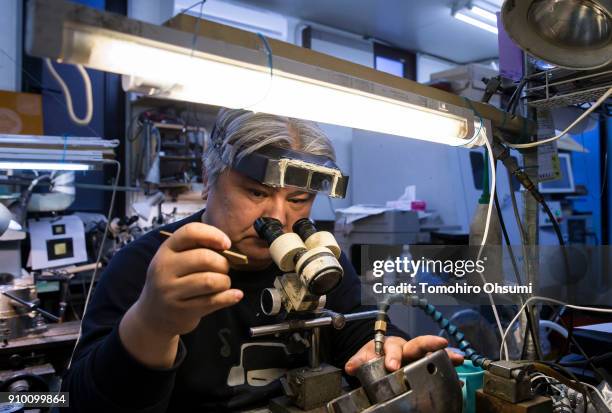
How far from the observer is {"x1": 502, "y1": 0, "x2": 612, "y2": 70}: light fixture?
30.2 inches

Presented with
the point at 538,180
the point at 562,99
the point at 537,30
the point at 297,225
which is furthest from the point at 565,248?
the point at 297,225

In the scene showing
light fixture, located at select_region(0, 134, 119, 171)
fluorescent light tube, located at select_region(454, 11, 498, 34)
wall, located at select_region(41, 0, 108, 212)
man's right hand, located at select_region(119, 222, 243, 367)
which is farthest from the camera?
fluorescent light tube, located at select_region(454, 11, 498, 34)

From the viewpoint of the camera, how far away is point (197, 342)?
1.14m

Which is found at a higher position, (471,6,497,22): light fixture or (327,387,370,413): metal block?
(471,6,497,22): light fixture

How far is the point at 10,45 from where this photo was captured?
299 cm

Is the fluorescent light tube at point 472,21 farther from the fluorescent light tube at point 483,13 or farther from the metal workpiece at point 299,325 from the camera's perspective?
the metal workpiece at point 299,325

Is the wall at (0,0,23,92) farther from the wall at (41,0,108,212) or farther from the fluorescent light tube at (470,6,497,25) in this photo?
the fluorescent light tube at (470,6,497,25)

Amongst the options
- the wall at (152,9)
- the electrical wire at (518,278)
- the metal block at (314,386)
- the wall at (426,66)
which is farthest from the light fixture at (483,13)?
the metal block at (314,386)

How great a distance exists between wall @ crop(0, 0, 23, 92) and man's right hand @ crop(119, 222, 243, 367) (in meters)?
3.13

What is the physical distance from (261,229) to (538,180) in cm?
84

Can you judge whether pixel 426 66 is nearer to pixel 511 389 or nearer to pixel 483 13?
pixel 483 13

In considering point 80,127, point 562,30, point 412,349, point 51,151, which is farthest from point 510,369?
point 80,127

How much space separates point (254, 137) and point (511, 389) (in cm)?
77

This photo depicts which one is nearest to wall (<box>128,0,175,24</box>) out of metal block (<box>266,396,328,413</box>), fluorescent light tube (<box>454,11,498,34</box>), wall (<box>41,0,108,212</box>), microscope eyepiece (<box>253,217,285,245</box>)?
wall (<box>41,0,108,212</box>)
